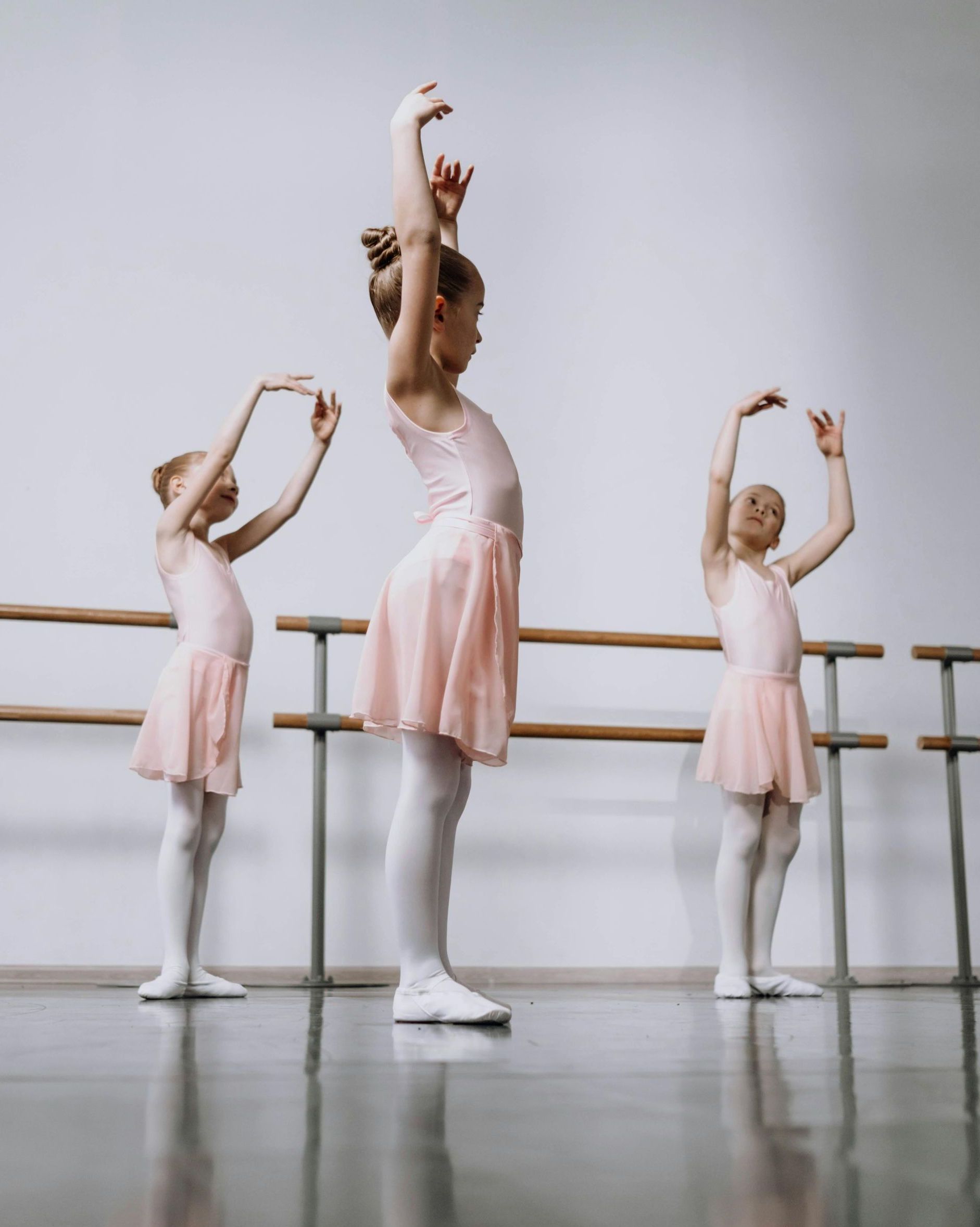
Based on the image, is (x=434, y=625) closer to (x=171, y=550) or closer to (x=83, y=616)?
(x=171, y=550)

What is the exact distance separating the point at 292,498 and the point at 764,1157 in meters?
1.83

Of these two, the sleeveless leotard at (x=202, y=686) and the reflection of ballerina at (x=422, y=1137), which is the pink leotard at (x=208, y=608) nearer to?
the sleeveless leotard at (x=202, y=686)

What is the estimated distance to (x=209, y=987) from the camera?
184 centimetres

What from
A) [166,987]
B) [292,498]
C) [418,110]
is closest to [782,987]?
[166,987]

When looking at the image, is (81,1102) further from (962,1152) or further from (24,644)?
(24,644)

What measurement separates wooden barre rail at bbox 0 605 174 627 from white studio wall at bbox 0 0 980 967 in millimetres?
204

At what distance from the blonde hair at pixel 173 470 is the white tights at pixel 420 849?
1186 millimetres

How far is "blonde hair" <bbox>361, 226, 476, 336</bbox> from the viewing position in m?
1.30

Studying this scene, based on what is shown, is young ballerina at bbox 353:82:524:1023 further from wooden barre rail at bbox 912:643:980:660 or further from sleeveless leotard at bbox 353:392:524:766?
wooden barre rail at bbox 912:643:980:660

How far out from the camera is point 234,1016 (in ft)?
4.16

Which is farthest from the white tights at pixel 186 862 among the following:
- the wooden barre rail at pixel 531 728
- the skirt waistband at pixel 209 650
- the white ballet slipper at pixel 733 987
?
the white ballet slipper at pixel 733 987

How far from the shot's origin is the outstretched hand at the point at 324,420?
2.16m

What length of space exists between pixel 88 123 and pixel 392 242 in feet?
5.86

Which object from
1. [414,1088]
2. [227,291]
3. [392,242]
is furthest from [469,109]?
[414,1088]
